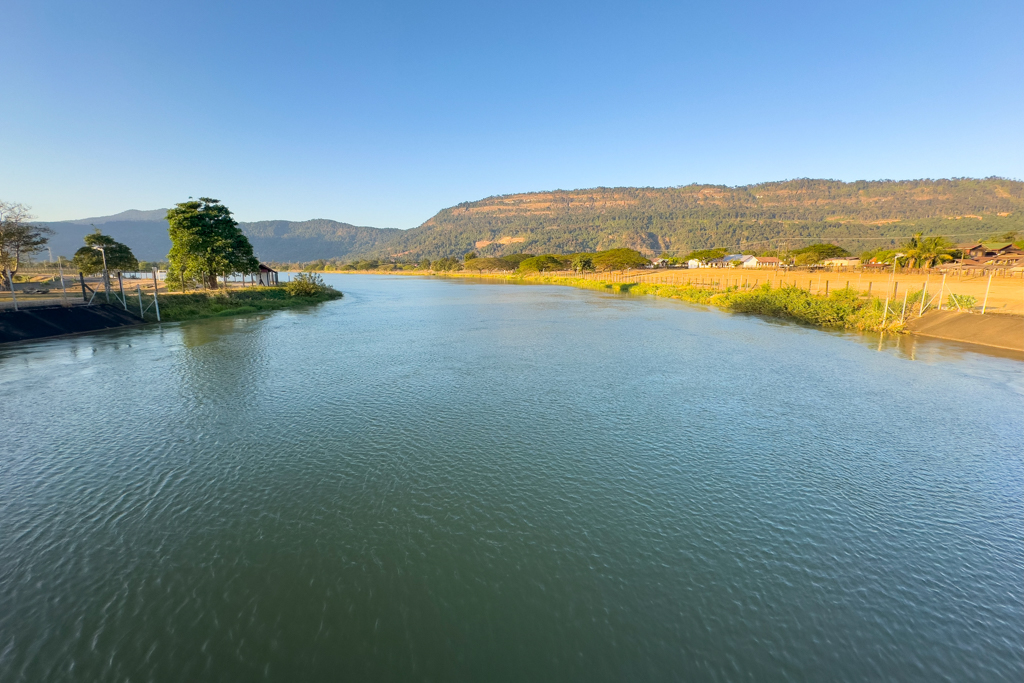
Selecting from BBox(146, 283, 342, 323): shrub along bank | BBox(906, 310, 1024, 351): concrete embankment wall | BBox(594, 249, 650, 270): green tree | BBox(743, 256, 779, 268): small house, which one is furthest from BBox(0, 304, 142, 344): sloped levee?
BBox(743, 256, 779, 268): small house

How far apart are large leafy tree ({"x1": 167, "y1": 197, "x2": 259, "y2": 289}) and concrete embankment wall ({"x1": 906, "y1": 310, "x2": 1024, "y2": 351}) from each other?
6580cm

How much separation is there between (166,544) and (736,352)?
88.7ft

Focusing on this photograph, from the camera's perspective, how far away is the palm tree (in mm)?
58844

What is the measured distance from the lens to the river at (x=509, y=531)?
19.6 ft

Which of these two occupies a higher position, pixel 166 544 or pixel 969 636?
pixel 166 544

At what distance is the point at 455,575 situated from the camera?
7.39m

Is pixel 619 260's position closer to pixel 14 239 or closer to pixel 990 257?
pixel 990 257

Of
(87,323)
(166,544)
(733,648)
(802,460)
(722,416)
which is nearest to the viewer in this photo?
(733,648)

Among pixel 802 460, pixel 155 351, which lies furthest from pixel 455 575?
pixel 155 351

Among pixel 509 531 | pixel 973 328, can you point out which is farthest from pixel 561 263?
pixel 509 531

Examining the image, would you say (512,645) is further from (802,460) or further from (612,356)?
(612,356)

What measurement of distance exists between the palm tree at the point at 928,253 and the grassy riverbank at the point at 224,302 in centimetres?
8552

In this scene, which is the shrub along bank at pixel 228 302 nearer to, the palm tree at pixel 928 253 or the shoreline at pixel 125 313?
the shoreline at pixel 125 313

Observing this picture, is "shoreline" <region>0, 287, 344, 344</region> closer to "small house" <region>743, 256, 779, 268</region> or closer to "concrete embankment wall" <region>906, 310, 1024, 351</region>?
"concrete embankment wall" <region>906, 310, 1024, 351</region>
